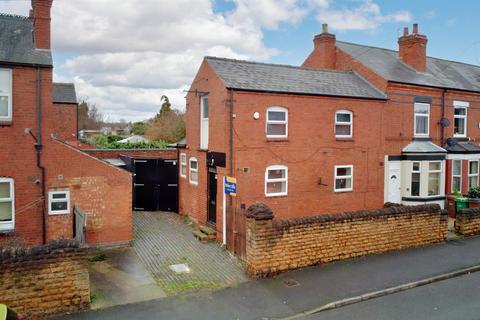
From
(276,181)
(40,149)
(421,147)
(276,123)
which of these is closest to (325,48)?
(421,147)

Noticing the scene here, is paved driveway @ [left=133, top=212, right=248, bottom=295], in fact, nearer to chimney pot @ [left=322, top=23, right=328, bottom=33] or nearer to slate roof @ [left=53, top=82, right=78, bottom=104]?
chimney pot @ [left=322, top=23, right=328, bottom=33]

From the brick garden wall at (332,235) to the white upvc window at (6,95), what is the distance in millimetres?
7756

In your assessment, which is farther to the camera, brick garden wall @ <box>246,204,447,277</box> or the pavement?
brick garden wall @ <box>246,204,447,277</box>

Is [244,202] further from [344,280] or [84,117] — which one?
[84,117]

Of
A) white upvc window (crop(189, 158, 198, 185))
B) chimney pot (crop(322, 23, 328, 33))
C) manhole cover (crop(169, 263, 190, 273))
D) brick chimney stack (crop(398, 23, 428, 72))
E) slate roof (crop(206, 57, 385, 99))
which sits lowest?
manhole cover (crop(169, 263, 190, 273))

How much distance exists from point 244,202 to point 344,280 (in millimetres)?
5053

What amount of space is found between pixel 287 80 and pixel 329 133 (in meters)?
2.83

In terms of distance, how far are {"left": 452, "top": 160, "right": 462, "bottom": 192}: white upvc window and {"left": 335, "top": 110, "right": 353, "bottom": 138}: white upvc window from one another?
22.5 ft

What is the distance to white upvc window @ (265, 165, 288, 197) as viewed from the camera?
1469 cm

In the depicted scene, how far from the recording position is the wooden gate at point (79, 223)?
434 inches

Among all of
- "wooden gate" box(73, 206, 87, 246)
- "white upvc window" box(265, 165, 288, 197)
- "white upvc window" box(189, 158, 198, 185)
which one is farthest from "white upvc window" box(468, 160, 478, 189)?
"wooden gate" box(73, 206, 87, 246)

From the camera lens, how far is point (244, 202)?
14133mm

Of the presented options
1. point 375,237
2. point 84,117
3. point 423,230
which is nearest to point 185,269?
point 375,237

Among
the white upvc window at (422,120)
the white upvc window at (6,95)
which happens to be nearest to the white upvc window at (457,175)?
the white upvc window at (422,120)
